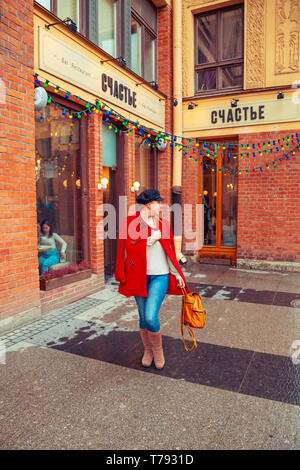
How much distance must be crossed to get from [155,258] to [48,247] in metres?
3.05

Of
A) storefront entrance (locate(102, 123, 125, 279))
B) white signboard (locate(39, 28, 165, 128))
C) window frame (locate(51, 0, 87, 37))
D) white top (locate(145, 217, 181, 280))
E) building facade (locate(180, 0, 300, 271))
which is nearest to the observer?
white top (locate(145, 217, 181, 280))

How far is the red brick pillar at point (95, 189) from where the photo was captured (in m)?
6.74

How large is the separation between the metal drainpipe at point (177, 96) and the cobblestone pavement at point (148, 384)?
Result: 4.45 metres

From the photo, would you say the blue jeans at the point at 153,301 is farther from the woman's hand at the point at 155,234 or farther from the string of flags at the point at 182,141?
the string of flags at the point at 182,141

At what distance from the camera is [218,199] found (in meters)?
9.91

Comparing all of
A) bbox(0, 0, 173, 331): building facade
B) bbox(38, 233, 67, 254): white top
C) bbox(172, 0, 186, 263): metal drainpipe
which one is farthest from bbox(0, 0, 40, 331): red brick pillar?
bbox(172, 0, 186, 263): metal drainpipe

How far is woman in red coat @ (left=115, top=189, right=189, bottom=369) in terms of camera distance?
11.8ft

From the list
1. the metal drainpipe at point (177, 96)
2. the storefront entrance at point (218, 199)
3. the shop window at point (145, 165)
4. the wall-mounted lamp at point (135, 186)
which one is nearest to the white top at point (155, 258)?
the wall-mounted lamp at point (135, 186)

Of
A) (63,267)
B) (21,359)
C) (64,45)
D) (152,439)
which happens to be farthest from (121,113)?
(152,439)

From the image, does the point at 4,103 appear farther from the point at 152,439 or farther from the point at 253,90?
the point at 253,90

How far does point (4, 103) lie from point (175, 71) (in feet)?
19.7

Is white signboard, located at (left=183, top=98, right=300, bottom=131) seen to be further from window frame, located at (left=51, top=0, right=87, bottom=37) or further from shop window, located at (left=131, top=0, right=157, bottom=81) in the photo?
window frame, located at (left=51, top=0, right=87, bottom=37)

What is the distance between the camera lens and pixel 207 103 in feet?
31.4

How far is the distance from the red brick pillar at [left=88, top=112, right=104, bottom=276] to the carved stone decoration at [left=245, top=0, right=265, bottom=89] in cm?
445
